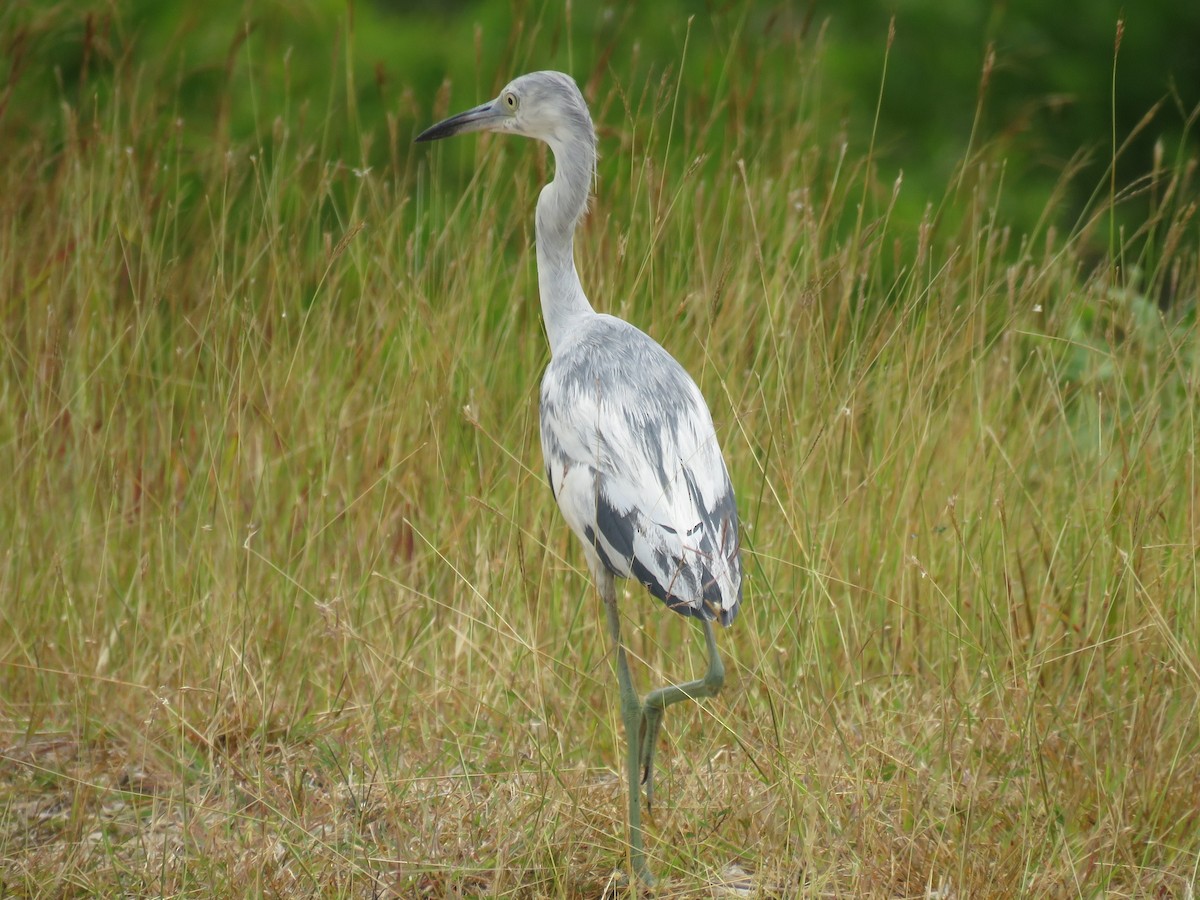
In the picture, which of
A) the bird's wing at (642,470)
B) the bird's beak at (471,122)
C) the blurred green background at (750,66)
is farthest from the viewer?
the blurred green background at (750,66)

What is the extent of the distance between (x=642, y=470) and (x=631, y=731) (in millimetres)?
552

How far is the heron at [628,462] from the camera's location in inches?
105

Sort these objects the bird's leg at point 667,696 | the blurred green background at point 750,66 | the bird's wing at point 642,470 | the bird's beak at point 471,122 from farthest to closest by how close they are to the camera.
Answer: the blurred green background at point 750,66, the bird's beak at point 471,122, the bird's leg at point 667,696, the bird's wing at point 642,470

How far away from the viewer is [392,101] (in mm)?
7184

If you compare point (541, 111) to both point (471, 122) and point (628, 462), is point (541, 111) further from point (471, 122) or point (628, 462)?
point (628, 462)

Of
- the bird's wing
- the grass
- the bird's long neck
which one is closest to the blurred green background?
the grass

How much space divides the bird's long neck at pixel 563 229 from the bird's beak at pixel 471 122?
245 mm

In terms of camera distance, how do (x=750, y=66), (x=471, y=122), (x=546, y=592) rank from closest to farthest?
(x=471, y=122) < (x=546, y=592) < (x=750, y=66)

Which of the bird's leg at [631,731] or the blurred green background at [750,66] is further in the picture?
the blurred green background at [750,66]

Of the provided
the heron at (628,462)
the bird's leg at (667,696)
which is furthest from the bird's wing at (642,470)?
the bird's leg at (667,696)

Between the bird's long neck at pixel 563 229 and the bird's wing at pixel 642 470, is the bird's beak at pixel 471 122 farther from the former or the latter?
the bird's wing at pixel 642 470

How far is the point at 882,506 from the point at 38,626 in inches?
87.2

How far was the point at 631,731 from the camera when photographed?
2.88 meters

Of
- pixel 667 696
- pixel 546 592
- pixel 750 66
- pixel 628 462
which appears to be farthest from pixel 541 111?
pixel 750 66
